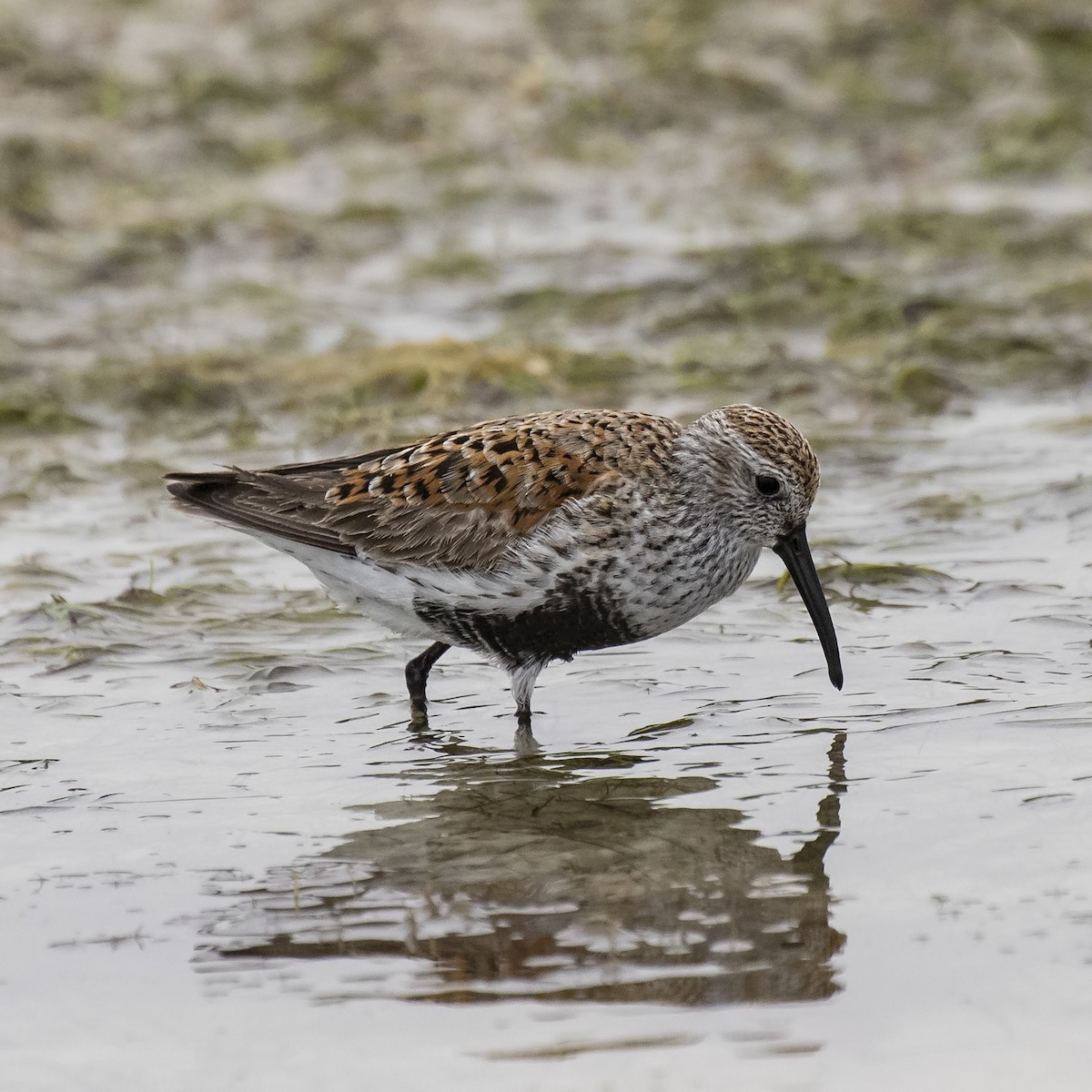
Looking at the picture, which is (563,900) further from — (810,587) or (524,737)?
(810,587)

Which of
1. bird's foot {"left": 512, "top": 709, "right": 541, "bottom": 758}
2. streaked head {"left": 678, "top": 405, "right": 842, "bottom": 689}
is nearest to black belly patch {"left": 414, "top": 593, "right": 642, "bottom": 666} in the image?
bird's foot {"left": 512, "top": 709, "right": 541, "bottom": 758}

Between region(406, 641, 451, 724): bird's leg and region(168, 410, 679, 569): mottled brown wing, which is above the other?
region(168, 410, 679, 569): mottled brown wing

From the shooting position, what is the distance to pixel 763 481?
7.39 m

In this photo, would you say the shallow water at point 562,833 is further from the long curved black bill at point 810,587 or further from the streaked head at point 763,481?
the streaked head at point 763,481

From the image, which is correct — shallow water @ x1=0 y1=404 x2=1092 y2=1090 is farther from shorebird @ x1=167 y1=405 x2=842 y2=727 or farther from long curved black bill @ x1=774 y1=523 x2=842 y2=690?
shorebird @ x1=167 y1=405 x2=842 y2=727

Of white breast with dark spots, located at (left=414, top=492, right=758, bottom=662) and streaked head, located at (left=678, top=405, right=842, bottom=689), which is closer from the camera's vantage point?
white breast with dark spots, located at (left=414, top=492, right=758, bottom=662)

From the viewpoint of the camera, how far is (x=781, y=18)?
744 inches

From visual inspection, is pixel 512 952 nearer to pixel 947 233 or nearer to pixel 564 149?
pixel 947 233

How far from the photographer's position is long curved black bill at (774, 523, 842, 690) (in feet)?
24.2

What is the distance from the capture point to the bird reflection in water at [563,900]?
504cm

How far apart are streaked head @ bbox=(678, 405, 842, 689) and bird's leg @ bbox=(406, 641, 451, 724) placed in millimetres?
1319

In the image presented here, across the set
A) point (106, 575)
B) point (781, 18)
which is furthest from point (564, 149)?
point (106, 575)

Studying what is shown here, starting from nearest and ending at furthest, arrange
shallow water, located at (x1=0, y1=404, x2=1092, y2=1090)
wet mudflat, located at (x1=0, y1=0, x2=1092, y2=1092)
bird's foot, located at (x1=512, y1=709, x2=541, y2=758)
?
shallow water, located at (x1=0, y1=404, x2=1092, y2=1090) → wet mudflat, located at (x1=0, y1=0, x2=1092, y2=1092) → bird's foot, located at (x1=512, y1=709, x2=541, y2=758)

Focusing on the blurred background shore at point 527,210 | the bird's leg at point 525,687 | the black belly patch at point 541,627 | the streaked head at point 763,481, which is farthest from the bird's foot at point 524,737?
the blurred background shore at point 527,210
